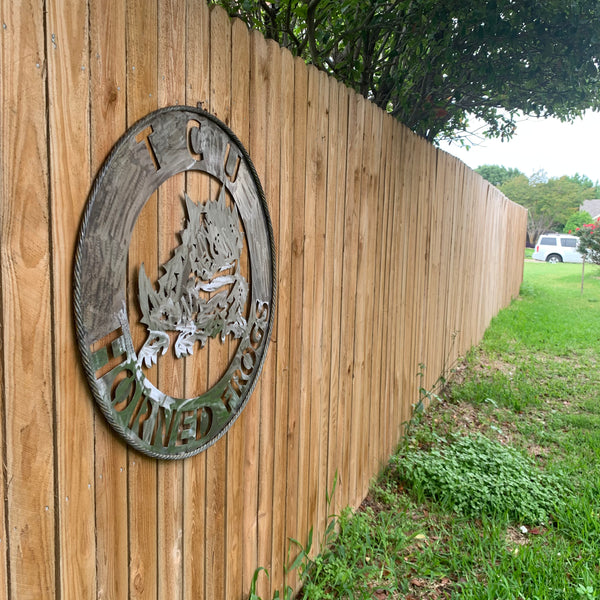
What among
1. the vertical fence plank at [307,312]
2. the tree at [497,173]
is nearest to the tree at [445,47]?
the vertical fence plank at [307,312]

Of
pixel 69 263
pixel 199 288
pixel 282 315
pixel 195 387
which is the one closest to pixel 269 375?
pixel 282 315

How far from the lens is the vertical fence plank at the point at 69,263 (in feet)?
3.67

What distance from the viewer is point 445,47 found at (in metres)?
3.85

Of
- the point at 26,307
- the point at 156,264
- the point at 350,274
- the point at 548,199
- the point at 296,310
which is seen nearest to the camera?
the point at 26,307

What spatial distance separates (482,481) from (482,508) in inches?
8.9

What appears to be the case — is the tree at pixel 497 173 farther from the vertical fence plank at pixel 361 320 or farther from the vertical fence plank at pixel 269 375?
the vertical fence plank at pixel 269 375

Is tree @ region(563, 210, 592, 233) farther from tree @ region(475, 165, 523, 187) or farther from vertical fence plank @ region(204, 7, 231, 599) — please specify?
vertical fence plank @ region(204, 7, 231, 599)

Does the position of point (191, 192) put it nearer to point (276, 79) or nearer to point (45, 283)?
point (45, 283)

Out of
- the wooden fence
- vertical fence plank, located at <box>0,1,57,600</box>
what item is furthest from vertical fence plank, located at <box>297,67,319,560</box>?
vertical fence plank, located at <box>0,1,57,600</box>

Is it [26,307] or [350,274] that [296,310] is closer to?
[350,274]

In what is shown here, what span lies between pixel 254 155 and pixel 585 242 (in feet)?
49.7

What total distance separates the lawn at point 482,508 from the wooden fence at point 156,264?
267 millimetres

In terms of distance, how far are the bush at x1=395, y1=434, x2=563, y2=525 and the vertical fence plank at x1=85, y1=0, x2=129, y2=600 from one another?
8.19ft

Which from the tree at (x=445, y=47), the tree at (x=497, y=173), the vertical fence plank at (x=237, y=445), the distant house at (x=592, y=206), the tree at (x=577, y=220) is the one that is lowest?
the vertical fence plank at (x=237, y=445)
